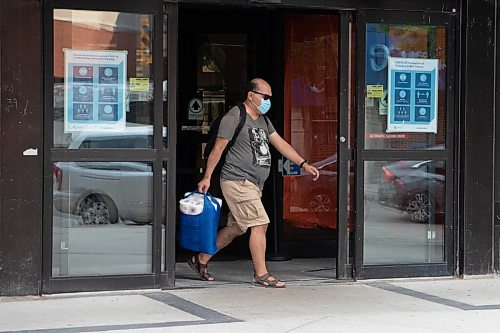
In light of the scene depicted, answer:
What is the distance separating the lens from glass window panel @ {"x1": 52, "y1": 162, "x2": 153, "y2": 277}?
7762 mm

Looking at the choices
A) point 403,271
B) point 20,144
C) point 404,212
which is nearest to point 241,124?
point 404,212

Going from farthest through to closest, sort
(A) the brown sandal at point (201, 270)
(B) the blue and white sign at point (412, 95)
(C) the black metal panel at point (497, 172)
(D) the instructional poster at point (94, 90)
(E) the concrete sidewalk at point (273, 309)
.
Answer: (C) the black metal panel at point (497, 172) → (B) the blue and white sign at point (412, 95) → (A) the brown sandal at point (201, 270) → (D) the instructional poster at point (94, 90) → (E) the concrete sidewalk at point (273, 309)

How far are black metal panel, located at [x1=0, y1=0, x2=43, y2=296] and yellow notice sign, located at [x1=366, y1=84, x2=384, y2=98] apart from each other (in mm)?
2990

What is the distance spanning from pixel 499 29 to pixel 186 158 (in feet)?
11.7

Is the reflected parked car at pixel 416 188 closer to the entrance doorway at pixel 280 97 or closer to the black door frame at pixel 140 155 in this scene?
the entrance doorway at pixel 280 97

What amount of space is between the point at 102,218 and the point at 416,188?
9.93ft

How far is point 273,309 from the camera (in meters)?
7.44

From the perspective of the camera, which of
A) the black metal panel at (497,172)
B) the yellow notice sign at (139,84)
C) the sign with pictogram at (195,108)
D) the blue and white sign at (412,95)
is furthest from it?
the sign with pictogram at (195,108)

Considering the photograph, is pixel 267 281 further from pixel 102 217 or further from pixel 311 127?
pixel 311 127

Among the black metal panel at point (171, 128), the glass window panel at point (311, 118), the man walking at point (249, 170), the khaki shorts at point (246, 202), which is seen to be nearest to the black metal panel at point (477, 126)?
the man walking at point (249, 170)

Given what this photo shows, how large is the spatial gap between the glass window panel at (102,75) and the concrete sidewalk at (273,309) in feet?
4.40

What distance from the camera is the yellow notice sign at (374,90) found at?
28.3 feet

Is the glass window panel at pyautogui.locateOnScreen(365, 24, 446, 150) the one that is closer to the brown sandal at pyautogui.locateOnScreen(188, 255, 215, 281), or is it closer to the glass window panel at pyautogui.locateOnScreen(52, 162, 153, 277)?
the brown sandal at pyautogui.locateOnScreen(188, 255, 215, 281)

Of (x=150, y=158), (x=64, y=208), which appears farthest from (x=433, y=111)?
(x=64, y=208)
